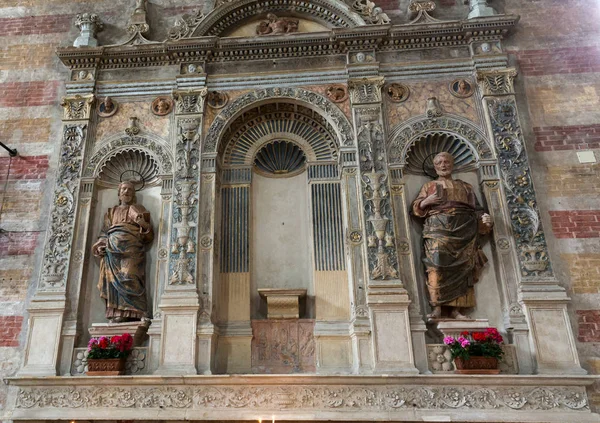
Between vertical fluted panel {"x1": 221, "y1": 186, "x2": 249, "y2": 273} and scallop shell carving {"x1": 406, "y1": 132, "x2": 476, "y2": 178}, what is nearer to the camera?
vertical fluted panel {"x1": 221, "y1": 186, "x2": 249, "y2": 273}

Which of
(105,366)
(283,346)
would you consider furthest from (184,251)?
(283,346)

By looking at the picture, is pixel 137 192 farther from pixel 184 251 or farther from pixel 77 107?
pixel 77 107

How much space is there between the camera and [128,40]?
8727 millimetres

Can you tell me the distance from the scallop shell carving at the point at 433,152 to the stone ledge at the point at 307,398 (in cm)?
321

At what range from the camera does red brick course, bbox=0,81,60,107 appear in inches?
345

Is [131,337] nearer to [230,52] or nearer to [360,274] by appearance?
[360,274]

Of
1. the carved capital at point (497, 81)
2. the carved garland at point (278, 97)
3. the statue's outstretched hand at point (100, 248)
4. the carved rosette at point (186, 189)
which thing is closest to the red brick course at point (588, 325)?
the carved capital at point (497, 81)

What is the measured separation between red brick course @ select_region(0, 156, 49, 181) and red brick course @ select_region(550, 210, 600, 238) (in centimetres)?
793

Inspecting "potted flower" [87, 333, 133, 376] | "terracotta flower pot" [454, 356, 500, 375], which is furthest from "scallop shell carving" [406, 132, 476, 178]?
"potted flower" [87, 333, 133, 376]

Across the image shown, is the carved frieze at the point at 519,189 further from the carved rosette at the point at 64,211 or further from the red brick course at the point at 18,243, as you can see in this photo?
the red brick course at the point at 18,243

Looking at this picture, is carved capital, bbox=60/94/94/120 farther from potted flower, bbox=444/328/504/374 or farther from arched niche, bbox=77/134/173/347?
potted flower, bbox=444/328/504/374

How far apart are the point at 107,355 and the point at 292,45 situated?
18.2 ft

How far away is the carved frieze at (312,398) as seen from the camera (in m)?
6.31

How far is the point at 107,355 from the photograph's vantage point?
671 centimetres
